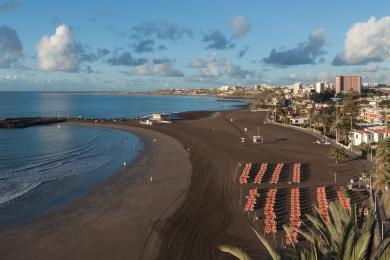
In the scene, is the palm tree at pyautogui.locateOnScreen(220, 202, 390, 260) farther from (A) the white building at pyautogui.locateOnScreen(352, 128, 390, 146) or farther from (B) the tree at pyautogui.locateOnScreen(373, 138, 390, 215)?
(A) the white building at pyautogui.locateOnScreen(352, 128, 390, 146)

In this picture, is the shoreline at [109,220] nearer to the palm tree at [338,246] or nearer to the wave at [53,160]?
the wave at [53,160]

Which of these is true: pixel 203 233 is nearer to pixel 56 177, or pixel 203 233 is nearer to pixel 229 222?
pixel 229 222

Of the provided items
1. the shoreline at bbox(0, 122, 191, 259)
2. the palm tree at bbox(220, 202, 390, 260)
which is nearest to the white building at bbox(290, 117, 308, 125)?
the shoreline at bbox(0, 122, 191, 259)

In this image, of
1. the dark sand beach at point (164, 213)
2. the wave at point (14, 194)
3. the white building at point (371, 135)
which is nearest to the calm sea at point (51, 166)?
the wave at point (14, 194)

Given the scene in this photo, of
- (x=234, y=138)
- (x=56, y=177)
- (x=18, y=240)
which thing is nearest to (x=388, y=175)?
(x=18, y=240)

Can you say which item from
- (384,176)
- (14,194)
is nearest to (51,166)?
(14,194)

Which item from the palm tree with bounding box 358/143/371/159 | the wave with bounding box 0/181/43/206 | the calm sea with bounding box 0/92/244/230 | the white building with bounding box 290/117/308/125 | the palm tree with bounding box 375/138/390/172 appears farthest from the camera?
the white building with bounding box 290/117/308/125

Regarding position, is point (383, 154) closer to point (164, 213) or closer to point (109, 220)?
point (164, 213)
